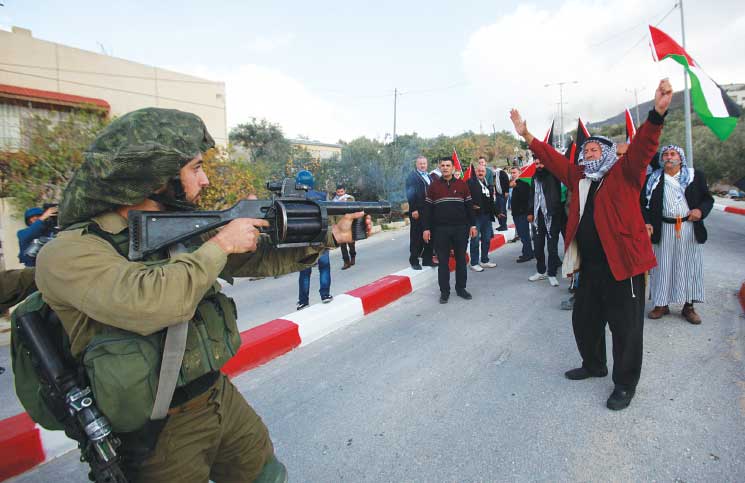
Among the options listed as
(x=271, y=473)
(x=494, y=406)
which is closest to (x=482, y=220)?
(x=494, y=406)

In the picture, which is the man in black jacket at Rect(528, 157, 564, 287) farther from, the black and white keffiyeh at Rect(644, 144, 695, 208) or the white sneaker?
the black and white keffiyeh at Rect(644, 144, 695, 208)

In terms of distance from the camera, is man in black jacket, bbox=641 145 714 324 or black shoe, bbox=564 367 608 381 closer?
black shoe, bbox=564 367 608 381

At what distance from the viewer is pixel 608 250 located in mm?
2844

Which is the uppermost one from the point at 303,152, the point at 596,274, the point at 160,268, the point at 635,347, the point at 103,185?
the point at 303,152

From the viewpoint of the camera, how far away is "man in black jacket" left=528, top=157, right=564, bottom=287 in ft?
17.5

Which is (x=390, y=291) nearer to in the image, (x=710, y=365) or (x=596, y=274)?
(x=596, y=274)

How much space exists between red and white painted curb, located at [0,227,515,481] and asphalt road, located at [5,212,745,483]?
94mm

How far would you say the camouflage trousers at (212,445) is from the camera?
52.4 inches

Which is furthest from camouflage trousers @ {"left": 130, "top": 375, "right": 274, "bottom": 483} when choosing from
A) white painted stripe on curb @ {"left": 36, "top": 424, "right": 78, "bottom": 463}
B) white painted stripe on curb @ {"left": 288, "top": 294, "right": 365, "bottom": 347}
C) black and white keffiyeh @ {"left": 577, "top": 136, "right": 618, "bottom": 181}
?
black and white keffiyeh @ {"left": 577, "top": 136, "right": 618, "bottom": 181}

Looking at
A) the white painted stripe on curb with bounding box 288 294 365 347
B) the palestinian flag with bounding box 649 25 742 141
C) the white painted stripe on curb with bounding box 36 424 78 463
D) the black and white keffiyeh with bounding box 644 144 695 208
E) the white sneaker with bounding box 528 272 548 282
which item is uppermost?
the palestinian flag with bounding box 649 25 742 141

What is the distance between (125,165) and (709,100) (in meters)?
4.43

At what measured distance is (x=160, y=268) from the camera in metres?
1.20

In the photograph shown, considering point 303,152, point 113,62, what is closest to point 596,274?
point 113,62

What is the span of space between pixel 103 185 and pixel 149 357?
554 mm
